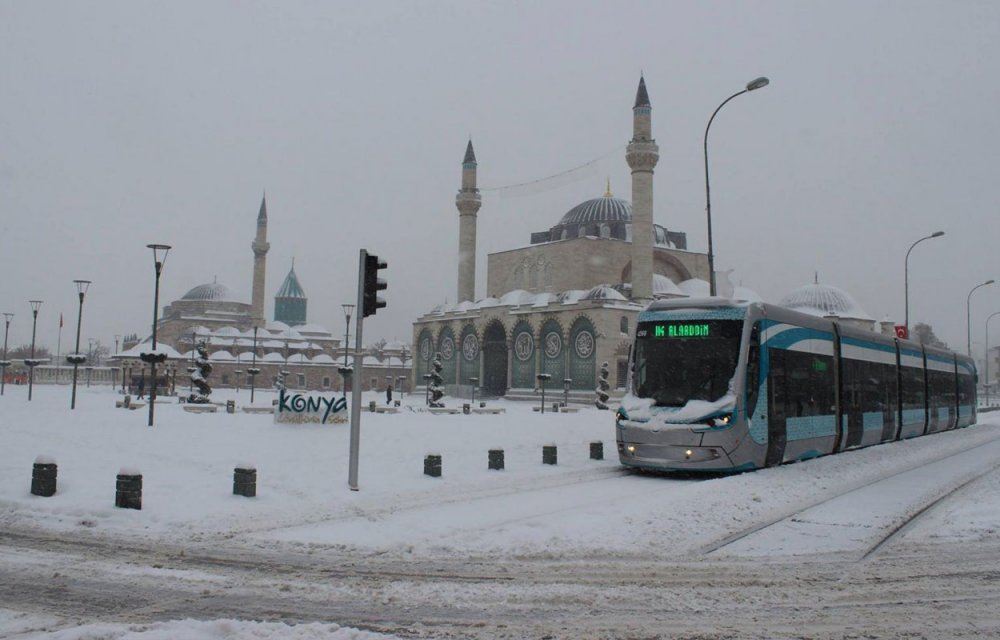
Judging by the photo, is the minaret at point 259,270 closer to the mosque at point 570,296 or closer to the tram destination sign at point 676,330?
the mosque at point 570,296

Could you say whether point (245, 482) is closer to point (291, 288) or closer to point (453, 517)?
point (453, 517)

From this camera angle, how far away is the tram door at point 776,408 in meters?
13.5

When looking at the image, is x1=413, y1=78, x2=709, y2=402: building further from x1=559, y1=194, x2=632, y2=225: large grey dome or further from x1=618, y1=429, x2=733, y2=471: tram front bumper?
x1=618, y1=429, x2=733, y2=471: tram front bumper

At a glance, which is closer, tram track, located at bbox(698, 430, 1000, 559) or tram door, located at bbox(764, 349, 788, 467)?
tram track, located at bbox(698, 430, 1000, 559)

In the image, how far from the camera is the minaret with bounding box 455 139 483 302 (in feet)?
210

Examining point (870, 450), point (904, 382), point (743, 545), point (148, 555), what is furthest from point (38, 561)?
point (904, 382)

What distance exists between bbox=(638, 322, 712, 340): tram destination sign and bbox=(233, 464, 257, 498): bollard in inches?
272

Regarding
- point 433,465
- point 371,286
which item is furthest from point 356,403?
point 433,465

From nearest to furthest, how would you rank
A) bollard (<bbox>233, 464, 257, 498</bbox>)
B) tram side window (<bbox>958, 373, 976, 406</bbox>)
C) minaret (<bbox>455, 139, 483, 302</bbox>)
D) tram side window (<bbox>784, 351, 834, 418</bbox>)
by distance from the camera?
bollard (<bbox>233, 464, 257, 498</bbox>) < tram side window (<bbox>784, 351, 834, 418</bbox>) < tram side window (<bbox>958, 373, 976, 406</bbox>) < minaret (<bbox>455, 139, 483, 302</bbox>)

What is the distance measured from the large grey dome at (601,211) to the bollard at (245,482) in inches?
2382

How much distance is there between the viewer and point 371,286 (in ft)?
38.8

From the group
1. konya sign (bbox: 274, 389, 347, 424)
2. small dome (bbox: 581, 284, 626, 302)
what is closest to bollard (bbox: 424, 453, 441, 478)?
konya sign (bbox: 274, 389, 347, 424)

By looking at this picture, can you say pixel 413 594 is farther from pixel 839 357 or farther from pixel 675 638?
pixel 839 357

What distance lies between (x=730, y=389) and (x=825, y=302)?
216ft
